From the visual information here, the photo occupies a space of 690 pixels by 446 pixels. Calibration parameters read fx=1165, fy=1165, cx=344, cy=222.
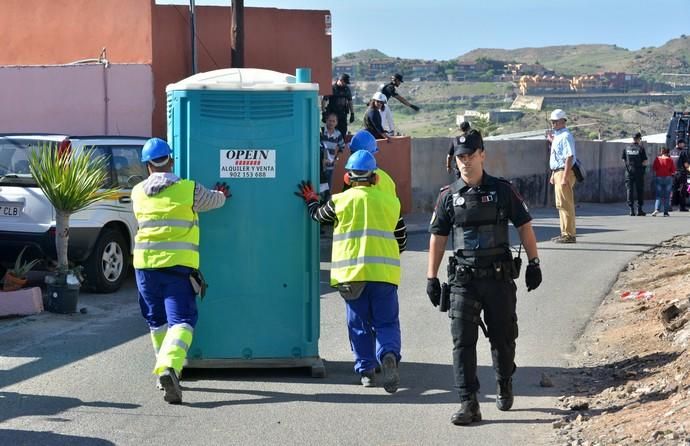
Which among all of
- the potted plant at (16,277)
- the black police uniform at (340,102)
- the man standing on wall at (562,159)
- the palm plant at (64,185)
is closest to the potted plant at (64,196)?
the palm plant at (64,185)

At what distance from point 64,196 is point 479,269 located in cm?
574

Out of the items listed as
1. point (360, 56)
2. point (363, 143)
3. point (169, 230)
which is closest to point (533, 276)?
point (363, 143)

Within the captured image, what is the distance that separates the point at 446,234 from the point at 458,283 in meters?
0.40

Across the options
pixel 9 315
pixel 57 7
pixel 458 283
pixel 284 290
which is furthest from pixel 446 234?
pixel 57 7

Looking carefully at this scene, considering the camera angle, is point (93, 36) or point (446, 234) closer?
point (446, 234)

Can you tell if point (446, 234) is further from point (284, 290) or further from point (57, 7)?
point (57, 7)

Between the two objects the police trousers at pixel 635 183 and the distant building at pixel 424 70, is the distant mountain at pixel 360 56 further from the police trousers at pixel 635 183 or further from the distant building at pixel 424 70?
the police trousers at pixel 635 183

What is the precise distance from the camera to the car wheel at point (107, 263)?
528 inches

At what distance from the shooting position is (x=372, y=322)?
895 centimetres

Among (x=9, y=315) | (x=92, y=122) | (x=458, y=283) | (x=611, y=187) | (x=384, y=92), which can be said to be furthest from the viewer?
(x=611, y=187)

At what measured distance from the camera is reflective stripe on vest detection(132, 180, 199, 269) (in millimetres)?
8500

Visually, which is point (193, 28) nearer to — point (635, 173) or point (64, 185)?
point (64, 185)

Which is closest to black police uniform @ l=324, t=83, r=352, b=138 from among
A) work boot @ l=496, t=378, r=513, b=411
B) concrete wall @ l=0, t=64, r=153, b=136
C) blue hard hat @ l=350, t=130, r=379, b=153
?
concrete wall @ l=0, t=64, r=153, b=136

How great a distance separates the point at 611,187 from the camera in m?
33.2
